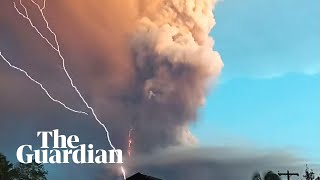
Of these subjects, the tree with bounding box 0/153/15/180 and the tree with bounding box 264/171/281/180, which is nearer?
the tree with bounding box 0/153/15/180

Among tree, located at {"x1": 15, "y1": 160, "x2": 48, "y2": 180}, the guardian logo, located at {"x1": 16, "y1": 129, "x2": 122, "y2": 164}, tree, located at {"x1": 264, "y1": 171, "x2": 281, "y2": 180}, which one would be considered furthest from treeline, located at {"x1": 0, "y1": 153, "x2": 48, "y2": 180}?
tree, located at {"x1": 264, "y1": 171, "x2": 281, "y2": 180}

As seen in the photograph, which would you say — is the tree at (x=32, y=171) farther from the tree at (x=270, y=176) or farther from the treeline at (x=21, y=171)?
the tree at (x=270, y=176)

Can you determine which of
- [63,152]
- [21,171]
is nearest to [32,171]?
[21,171]

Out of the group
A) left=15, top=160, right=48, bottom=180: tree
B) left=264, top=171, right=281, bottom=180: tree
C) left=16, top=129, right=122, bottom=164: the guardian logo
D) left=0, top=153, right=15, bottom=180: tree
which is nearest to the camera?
left=16, top=129, right=122, bottom=164: the guardian logo

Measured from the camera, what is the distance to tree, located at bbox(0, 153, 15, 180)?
5422 mm

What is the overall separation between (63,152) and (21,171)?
816mm

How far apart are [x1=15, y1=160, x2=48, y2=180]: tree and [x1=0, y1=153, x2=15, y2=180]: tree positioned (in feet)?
0.21

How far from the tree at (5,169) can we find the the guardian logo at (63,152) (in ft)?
0.86

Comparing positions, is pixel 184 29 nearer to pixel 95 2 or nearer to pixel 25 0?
pixel 95 2

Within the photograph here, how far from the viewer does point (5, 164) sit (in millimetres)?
5504

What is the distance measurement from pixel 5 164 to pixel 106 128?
0.98 metres

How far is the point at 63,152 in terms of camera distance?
5.04 meters

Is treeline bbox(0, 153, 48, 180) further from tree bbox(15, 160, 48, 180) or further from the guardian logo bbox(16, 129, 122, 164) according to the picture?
the guardian logo bbox(16, 129, 122, 164)

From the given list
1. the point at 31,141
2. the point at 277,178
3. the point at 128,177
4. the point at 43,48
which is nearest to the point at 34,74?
the point at 43,48
